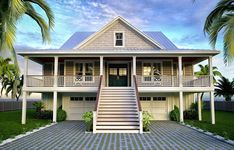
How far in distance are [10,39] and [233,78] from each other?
35251 mm

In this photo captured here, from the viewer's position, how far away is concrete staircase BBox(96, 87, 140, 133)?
12.9m

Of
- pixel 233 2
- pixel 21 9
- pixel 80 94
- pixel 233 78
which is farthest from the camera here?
pixel 233 78

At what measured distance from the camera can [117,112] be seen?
47.4 ft

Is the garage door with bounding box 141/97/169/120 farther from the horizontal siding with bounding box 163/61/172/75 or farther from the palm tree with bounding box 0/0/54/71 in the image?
the palm tree with bounding box 0/0/54/71

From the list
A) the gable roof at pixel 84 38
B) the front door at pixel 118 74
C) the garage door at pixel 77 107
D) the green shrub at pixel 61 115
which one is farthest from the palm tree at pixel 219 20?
the green shrub at pixel 61 115

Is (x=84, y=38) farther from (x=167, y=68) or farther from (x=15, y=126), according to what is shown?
(x=15, y=126)

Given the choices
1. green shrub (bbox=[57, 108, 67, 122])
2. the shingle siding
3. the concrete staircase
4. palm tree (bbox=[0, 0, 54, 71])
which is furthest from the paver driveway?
the shingle siding

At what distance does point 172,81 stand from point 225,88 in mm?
21768

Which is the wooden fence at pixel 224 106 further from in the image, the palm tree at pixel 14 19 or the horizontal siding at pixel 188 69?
the palm tree at pixel 14 19

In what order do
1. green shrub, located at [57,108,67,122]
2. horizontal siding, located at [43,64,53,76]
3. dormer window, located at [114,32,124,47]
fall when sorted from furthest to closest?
horizontal siding, located at [43,64,53,76], dormer window, located at [114,32,124,47], green shrub, located at [57,108,67,122]

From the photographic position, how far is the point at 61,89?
1773 centimetres

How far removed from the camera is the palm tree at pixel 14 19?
6.74m

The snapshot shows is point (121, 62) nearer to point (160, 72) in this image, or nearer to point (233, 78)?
point (160, 72)

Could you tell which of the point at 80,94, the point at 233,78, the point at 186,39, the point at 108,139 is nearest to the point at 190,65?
the point at 186,39
